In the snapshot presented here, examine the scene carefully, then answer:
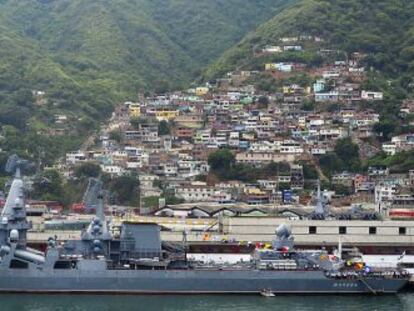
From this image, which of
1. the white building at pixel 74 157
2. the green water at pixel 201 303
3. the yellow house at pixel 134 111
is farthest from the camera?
the yellow house at pixel 134 111

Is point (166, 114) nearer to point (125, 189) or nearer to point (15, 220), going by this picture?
point (125, 189)

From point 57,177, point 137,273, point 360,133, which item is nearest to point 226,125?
point 360,133

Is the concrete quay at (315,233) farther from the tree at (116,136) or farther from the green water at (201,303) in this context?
the tree at (116,136)

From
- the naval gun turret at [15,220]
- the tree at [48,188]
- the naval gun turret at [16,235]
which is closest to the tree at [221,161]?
the tree at [48,188]

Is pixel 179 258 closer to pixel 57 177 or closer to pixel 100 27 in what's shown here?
pixel 57 177

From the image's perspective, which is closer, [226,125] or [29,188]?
[29,188]

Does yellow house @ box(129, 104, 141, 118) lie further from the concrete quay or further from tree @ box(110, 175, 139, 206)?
the concrete quay

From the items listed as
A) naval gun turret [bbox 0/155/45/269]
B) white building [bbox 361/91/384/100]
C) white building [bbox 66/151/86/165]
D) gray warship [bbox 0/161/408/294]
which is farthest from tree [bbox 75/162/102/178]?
gray warship [bbox 0/161/408/294]

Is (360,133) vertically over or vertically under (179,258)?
over
